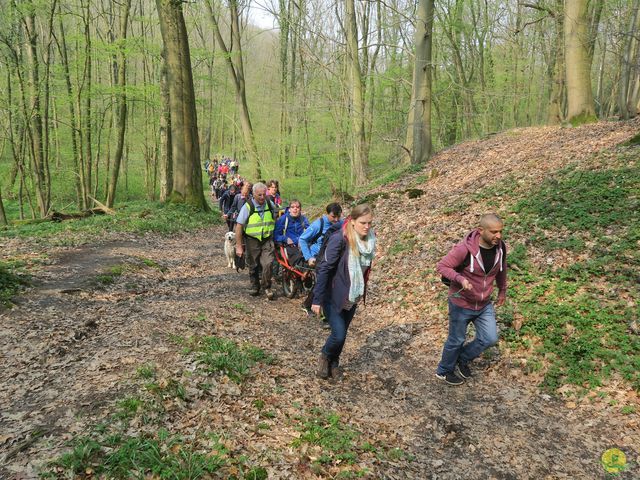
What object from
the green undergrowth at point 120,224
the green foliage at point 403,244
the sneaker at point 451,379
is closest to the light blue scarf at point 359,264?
the sneaker at point 451,379

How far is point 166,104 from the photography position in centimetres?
1819

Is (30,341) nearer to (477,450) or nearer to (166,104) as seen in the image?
(477,450)

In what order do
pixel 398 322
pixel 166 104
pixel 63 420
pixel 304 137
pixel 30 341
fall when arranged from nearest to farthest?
pixel 63 420 < pixel 30 341 < pixel 398 322 < pixel 166 104 < pixel 304 137

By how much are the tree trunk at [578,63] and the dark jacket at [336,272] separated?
1303cm

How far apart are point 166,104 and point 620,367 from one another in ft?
60.3

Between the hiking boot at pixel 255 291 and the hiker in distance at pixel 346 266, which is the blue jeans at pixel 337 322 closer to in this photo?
the hiker in distance at pixel 346 266

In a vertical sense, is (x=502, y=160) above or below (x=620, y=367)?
above

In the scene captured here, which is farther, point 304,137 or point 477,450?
point 304,137

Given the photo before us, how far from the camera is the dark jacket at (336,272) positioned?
4.48 meters

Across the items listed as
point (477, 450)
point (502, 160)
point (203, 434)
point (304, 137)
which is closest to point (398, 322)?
point (477, 450)

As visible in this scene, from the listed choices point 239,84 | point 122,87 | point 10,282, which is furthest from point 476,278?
point 239,84

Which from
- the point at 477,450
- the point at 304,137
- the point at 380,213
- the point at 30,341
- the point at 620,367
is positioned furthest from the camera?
the point at 304,137

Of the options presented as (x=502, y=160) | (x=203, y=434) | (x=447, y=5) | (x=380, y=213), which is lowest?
(x=203, y=434)

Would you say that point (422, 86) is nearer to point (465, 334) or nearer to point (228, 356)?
point (465, 334)
